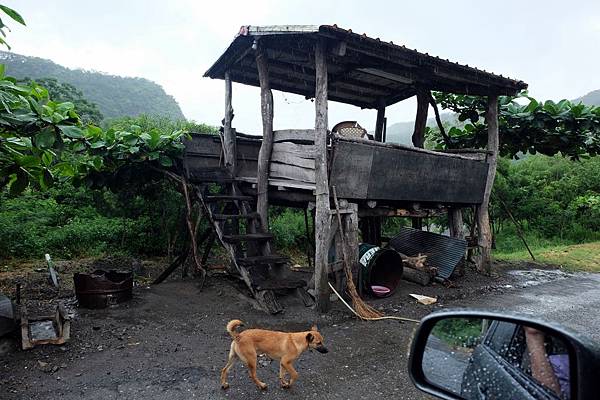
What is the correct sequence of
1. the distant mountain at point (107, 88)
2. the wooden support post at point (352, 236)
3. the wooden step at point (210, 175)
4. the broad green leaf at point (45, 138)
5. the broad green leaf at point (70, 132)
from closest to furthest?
1. the broad green leaf at point (45, 138)
2. the broad green leaf at point (70, 132)
3. the wooden support post at point (352, 236)
4. the wooden step at point (210, 175)
5. the distant mountain at point (107, 88)

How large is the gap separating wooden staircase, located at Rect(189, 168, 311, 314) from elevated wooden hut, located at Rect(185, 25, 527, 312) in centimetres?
2

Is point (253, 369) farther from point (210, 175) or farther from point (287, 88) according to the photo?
point (287, 88)

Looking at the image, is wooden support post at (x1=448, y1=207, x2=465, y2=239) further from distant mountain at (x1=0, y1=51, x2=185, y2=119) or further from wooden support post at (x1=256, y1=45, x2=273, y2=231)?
distant mountain at (x1=0, y1=51, x2=185, y2=119)

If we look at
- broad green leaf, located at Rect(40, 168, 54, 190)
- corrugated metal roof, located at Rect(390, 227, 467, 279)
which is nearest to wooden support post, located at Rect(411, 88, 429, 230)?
corrugated metal roof, located at Rect(390, 227, 467, 279)

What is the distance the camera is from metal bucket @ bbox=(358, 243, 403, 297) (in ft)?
24.5

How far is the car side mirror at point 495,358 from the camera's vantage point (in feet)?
3.94

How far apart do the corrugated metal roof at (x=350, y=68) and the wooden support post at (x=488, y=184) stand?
0.61 m

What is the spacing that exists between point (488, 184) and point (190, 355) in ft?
25.0

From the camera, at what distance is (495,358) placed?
5.32 feet

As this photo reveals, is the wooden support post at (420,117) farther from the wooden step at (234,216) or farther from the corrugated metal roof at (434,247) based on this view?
the wooden step at (234,216)

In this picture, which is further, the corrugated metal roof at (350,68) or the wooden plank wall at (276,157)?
the wooden plank wall at (276,157)

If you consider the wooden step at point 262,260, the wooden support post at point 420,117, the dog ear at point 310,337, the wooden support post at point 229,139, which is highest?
the wooden support post at point 420,117

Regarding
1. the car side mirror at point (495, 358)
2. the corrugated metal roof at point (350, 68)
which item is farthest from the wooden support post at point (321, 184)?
the car side mirror at point (495, 358)

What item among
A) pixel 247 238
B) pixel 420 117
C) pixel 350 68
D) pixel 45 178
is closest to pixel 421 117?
pixel 420 117
